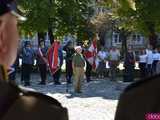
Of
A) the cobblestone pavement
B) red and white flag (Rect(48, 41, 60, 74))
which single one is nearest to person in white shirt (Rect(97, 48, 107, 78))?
the cobblestone pavement

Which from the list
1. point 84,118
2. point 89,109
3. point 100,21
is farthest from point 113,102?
point 100,21

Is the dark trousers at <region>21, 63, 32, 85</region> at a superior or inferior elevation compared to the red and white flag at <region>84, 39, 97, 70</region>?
inferior

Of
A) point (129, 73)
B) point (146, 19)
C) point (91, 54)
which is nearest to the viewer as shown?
point (91, 54)

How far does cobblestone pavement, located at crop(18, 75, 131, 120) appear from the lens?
14.1m

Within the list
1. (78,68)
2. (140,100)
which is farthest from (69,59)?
(140,100)

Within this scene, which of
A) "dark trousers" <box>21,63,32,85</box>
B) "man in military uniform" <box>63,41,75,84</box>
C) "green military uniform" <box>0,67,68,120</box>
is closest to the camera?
"green military uniform" <box>0,67,68,120</box>

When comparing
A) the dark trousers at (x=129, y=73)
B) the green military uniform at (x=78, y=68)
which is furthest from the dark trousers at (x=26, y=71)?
the dark trousers at (x=129, y=73)

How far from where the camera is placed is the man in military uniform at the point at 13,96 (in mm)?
1537

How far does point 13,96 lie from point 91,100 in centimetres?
1587

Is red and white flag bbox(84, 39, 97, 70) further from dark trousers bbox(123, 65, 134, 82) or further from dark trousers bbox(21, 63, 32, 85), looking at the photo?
dark trousers bbox(21, 63, 32, 85)

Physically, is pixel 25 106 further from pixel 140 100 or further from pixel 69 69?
pixel 69 69

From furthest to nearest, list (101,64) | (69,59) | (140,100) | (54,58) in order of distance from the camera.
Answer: (101,64) < (69,59) < (54,58) < (140,100)

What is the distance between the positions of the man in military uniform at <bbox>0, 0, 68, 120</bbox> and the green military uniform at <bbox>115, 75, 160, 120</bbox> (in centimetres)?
43

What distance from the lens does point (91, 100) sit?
17375mm
